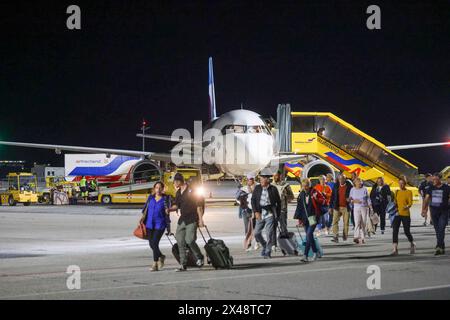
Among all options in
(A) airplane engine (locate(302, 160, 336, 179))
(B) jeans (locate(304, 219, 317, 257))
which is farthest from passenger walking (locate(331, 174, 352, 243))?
(A) airplane engine (locate(302, 160, 336, 179))

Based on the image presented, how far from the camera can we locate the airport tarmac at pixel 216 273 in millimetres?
9805

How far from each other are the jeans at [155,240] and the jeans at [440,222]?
19.0 feet

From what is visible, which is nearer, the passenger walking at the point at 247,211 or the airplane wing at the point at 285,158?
the passenger walking at the point at 247,211

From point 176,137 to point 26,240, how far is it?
19897 millimetres

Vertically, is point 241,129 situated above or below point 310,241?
above

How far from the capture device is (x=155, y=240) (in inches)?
496

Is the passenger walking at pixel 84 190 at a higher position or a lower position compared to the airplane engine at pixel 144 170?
lower

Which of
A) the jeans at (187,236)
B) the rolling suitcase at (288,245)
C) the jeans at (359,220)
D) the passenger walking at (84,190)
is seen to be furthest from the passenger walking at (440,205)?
the passenger walking at (84,190)

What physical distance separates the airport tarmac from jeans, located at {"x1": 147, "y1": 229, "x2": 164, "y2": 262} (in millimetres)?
308

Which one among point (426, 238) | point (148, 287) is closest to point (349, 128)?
point (426, 238)

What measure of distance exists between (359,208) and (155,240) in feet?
23.6

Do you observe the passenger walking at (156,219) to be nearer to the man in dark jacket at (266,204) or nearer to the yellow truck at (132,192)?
the man in dark jacket at (266,204)

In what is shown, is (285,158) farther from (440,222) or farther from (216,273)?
(216,273)

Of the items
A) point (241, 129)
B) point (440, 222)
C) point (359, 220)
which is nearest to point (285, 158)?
point (241, 129)
